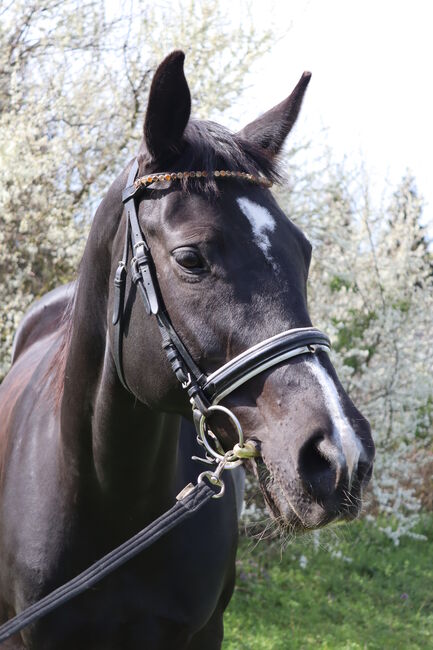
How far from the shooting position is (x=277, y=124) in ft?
7.86

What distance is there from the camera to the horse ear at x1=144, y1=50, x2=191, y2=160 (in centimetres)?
196

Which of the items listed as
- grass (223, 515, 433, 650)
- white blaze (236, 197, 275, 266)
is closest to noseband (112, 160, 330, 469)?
white blaze (236, 197, 275, 266)

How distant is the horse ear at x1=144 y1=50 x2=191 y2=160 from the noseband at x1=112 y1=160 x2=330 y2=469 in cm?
10

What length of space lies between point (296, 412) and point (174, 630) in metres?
1.15

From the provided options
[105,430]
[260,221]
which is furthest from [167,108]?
[105,430]

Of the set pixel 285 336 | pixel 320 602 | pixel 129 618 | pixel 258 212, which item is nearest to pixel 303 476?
pixel 285 336

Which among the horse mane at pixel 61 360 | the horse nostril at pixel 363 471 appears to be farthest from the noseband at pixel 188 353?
the horse mane at pixel 61 360

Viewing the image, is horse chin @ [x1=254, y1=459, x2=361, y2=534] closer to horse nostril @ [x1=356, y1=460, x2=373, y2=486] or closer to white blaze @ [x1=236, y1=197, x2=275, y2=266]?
horse nostril @ [x1=356, y1=460, x2=373, y2=486]

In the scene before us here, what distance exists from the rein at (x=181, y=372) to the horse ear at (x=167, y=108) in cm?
10

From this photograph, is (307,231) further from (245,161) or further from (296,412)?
(296,412)

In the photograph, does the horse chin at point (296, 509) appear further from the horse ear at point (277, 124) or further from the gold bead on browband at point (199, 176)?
the horse ear at point (277, 124)

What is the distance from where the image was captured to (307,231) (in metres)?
6.83

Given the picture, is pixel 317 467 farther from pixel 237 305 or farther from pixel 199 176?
pixel 199 176

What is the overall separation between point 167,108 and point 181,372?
714mm
